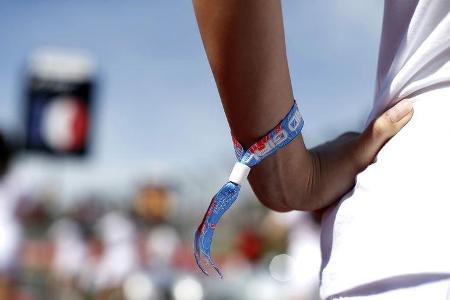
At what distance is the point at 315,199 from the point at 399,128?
0.56 feet

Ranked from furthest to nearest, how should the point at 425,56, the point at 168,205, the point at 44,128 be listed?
the point at 168,205
the point at 44,128
the point at 425,56

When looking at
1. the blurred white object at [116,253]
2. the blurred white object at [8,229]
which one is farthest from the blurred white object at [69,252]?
the blurred white object at [8,229]

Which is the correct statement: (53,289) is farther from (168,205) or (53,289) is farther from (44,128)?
(44,128)

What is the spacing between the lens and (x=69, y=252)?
15453 mm

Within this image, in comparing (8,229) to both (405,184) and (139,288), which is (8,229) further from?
(405,184)

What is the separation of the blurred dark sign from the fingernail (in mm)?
11146

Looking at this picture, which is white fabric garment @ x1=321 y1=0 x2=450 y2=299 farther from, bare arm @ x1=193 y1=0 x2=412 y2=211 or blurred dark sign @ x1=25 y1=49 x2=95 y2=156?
blurred dark sign @ x1=25 y1=49 x2=95 y2=156

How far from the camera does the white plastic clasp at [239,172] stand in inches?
46.9

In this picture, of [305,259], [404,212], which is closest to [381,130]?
[404,212]

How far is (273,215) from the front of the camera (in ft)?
29.4

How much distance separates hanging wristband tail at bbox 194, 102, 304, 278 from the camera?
3.77ft

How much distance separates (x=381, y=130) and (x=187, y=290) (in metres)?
9.09

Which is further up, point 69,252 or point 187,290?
point 187,290

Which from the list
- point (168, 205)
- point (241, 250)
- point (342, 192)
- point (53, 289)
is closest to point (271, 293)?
point (241, 250)
